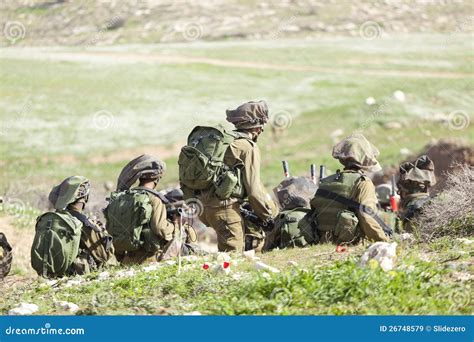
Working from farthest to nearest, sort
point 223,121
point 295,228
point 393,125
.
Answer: point 223,121
point 393,125
point 295,228

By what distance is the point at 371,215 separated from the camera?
35.4 ft

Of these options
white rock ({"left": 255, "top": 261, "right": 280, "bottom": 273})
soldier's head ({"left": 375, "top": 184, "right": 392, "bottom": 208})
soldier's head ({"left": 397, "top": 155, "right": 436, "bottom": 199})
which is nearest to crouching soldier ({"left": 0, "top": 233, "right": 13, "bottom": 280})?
white rock ({"left": 255, "top": 261, "right": 280, "bottom": 273})

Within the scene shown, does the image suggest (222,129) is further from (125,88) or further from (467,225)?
(125,88)

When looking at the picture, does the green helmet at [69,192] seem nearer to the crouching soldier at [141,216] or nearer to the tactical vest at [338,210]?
the crouching soldier at [141,216]

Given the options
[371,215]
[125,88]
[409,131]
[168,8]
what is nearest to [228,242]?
[371,215]

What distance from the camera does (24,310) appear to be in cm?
913

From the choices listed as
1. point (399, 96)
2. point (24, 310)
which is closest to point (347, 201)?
point (24, 310)

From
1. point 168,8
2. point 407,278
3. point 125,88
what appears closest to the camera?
point 407,278

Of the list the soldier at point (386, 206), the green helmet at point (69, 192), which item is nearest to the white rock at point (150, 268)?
the green helmet at point (69, 192)

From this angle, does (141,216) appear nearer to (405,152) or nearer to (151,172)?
(151,172)

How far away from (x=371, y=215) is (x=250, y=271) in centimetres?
165

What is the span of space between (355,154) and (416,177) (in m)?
1.95

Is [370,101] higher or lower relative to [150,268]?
lower

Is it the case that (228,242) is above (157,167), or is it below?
below
